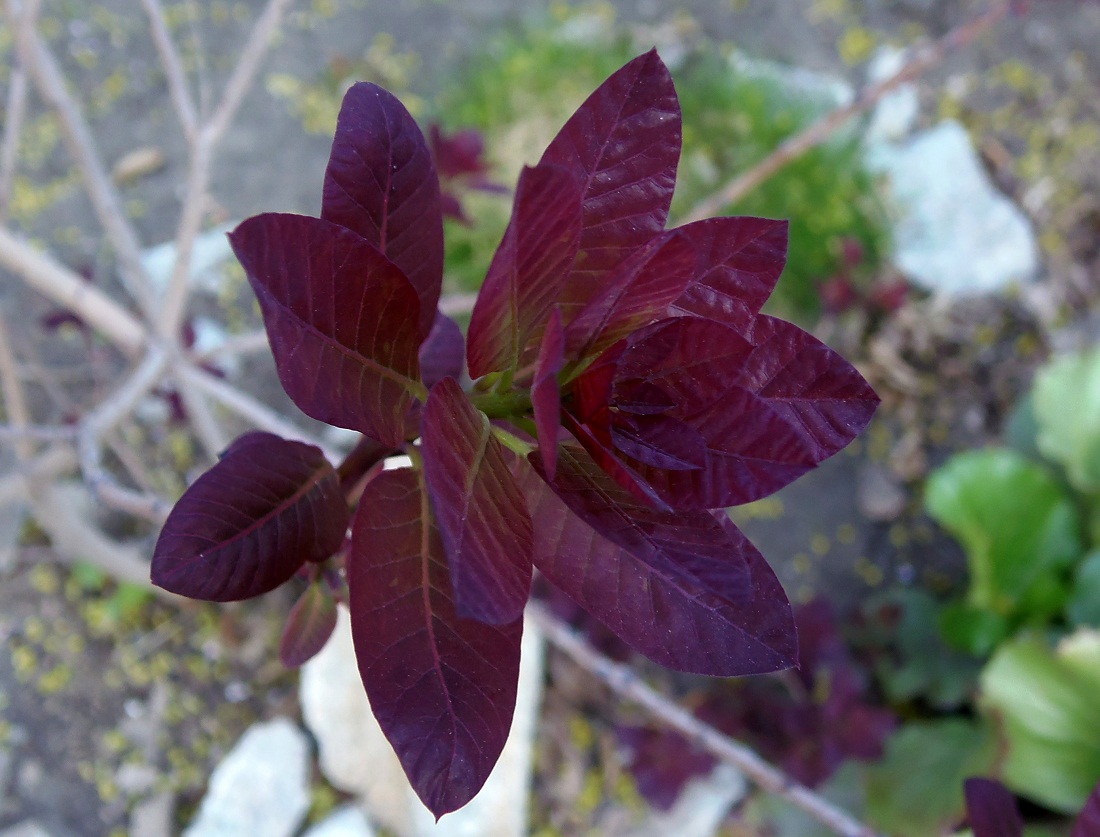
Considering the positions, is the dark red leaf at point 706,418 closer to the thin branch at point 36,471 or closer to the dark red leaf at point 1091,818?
the dark red leaf at point 1091,818

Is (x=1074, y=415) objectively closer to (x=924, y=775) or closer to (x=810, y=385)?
(x=924, y=775)

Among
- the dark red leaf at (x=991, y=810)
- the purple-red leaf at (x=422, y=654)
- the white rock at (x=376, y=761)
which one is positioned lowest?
the white rock at (x=376, y=761)

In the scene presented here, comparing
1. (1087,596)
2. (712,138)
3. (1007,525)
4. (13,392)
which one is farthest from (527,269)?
(712,138)

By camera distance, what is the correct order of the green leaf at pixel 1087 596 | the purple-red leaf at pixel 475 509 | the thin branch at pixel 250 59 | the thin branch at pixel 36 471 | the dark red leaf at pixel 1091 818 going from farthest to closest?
the green leaf at pixel 1087 596 < the thin branch at pixel 36 471 < the thin branch at pixel 250 59 < the dark red leaf at pixel 1091 818 < the purple-red leaf at pixel 475 509

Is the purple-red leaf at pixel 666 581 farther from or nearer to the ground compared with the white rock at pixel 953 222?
farther from the ground

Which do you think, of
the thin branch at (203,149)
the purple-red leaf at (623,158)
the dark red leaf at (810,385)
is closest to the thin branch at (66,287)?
the thin branch at (203,149)

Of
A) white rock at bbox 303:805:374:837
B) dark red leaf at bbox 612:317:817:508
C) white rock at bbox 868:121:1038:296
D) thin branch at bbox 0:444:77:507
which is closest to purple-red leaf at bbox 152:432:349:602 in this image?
dark red leaf at bbox 612:317:817:508
